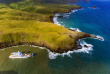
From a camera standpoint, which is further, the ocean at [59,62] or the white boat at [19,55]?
the white boat at [19,55]

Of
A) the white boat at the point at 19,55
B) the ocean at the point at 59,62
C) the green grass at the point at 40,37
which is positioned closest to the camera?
the ocean at the point at 59,62

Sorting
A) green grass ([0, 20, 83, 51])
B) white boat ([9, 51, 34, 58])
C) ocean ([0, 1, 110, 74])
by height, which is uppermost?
green grass ([0, 20, 83, 51])

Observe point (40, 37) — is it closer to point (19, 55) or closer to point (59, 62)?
point (19, 55)

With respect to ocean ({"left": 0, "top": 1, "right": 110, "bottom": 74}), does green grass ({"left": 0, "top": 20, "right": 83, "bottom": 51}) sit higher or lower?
higher

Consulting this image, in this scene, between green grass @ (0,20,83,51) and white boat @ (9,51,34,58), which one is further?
green grass @ (0,20,83,51)

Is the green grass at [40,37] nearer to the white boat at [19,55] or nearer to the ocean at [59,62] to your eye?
the ocean at [59,62]

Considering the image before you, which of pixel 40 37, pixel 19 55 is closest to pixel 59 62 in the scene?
pixel 40 37

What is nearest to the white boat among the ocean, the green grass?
the ocean

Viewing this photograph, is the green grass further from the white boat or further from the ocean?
the white boat

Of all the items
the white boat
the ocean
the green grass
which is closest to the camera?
the ocean

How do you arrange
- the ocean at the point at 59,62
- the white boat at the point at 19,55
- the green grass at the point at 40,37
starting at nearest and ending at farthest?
the ocean at the point at 59,62
the white boat at the point at 19,55
the green grass at the point at 40,37

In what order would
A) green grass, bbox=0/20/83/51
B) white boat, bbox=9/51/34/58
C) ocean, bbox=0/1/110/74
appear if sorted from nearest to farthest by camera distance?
ocean, bbox=0/1/110/74
white boat, bbox=9/51/34/58
green grass, bbox=0/20/83/51

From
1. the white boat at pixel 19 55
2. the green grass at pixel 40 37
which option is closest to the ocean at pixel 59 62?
the white boat at pixel 19 55
